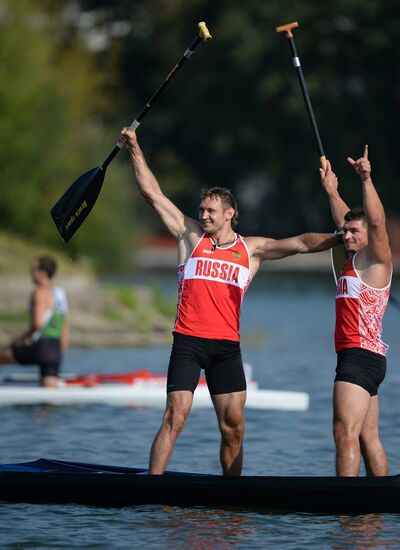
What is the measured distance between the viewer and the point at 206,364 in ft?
32.3

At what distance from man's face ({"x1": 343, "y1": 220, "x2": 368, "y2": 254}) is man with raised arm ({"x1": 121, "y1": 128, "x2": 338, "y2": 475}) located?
18 cm

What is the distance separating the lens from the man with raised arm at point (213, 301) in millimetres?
9727

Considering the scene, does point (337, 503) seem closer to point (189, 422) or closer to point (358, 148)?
point (189, 422)

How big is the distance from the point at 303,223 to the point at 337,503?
54.2 metres

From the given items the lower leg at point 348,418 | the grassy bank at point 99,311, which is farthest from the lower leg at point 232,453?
the grassy bank at point 99,311

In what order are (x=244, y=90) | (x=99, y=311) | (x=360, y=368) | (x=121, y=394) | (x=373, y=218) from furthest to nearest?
1. (x=244, y=90)
2. (x=99, y=311)
3. (x=121, y=394)
4. (x=360, y=368)
5. (x=373, y=218)

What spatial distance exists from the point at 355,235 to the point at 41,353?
6.90 meters

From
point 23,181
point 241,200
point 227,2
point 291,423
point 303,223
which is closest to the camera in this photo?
point 291,423

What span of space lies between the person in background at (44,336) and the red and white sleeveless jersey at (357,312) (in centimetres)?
649

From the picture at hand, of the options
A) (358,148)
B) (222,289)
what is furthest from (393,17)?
(222,289)

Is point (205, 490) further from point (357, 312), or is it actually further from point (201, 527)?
point (357, 312)

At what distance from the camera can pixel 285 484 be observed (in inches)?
379

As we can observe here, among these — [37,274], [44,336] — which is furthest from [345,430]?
[44,336]

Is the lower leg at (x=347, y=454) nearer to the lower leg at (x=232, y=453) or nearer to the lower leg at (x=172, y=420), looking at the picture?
→ the lower leg at (x=232, y=453)
